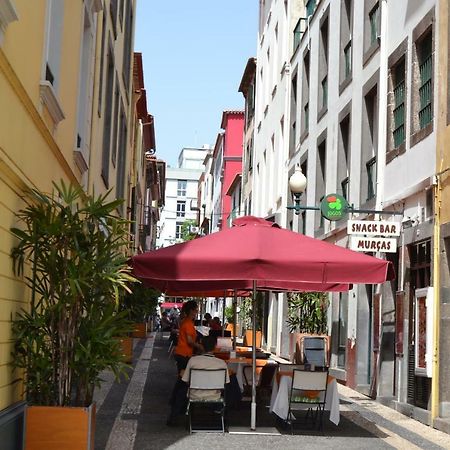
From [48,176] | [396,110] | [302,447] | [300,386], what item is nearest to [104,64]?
[396,110]

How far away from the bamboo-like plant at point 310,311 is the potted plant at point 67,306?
1250 centimetres

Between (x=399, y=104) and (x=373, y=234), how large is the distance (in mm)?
2765

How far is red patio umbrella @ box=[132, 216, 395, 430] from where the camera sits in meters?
10.1

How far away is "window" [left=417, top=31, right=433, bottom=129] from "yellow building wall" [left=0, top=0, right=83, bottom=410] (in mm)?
6163

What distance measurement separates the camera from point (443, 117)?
476 inches

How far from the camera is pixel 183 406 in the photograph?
435 inches

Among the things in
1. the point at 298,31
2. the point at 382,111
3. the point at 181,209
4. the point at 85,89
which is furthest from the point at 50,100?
the point at 181,209

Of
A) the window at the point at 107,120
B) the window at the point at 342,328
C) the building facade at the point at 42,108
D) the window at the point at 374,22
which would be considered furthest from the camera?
the window at the point at 342,328

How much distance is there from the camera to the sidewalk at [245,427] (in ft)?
32.5

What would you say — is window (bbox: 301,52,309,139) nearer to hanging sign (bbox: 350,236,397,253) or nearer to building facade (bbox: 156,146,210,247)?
hanging sign (bbox: 350,236,397,253)

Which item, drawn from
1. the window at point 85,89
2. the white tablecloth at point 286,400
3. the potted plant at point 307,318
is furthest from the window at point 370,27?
the white tablecloth at point 286,400

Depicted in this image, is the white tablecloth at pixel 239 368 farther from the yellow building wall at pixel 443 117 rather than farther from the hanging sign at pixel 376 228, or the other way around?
the yellow building wall at pixel 443 117

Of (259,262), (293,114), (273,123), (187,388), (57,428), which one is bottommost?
(57,428)

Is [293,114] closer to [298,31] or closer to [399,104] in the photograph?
[298,31]
